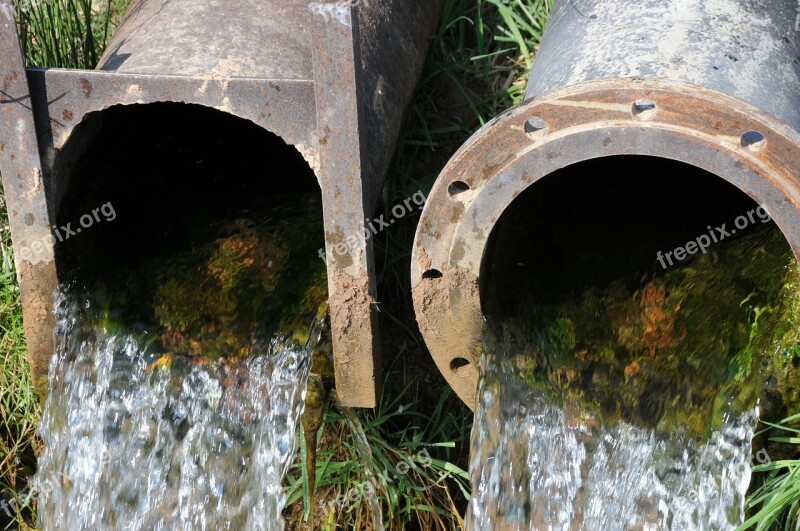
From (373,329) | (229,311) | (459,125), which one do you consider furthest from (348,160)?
(459,125)

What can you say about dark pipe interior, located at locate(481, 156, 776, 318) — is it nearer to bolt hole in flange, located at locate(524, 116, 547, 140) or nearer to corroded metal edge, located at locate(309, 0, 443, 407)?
corroded metal edge, located at locate(309, 0, 443, 407)

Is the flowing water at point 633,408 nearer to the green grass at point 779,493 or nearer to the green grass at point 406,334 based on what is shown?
the green grass at point 779,493

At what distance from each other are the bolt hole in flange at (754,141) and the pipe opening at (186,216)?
4.90 ft

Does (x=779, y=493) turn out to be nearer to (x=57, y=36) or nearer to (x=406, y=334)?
(x=406, y=334)

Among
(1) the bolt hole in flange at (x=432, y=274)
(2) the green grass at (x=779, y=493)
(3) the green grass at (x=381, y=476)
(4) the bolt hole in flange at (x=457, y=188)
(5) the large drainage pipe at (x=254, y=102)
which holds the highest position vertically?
(5) the large drainage pipe at (x=254, y=102)

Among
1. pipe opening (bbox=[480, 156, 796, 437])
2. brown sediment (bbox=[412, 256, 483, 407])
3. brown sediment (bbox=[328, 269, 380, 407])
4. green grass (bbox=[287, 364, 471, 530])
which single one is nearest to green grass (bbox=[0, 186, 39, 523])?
green grass (bbox=[287, 364, 471, 530])

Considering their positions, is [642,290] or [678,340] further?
[642,290]

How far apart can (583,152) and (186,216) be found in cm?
169

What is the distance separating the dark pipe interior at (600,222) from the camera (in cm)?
319

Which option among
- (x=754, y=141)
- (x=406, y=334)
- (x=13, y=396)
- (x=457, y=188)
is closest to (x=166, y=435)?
(x=13, y=396)

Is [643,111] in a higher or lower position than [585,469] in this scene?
higher

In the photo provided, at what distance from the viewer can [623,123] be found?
7.38ft

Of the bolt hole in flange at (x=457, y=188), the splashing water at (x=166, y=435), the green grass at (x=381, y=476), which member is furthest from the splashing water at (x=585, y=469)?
the splashing water at (x=166, y=435)

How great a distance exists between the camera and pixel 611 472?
9.25 ft
